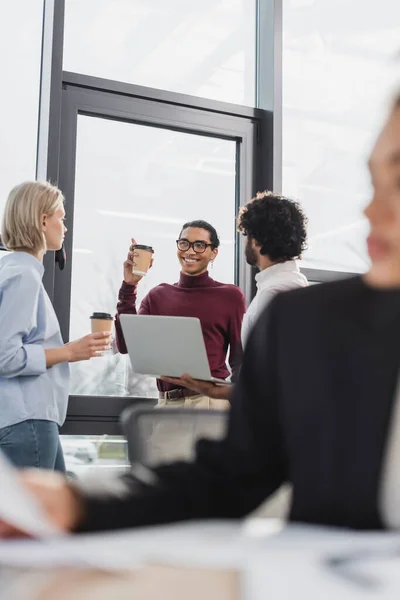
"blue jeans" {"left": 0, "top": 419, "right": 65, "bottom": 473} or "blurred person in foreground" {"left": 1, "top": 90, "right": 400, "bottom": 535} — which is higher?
"blurred person in foreground" {"left": 1, "top": 90, "right": 400, "bottom": 535}

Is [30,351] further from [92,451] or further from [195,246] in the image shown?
[195,246]

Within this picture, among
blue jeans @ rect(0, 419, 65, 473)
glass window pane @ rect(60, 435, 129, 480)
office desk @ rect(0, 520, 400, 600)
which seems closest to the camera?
office desk @ rect(0, 520, 400, 600)

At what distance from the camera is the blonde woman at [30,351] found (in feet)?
7.66

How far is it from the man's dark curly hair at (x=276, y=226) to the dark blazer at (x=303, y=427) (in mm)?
2220

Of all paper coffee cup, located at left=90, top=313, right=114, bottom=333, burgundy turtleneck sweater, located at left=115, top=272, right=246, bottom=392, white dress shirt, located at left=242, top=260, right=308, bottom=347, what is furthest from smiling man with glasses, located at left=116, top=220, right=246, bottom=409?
paper coffee cup, located at left=90, top=313, right=114, bottom=333

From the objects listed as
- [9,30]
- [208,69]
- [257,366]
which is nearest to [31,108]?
[9,30]

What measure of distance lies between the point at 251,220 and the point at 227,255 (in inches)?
24.2

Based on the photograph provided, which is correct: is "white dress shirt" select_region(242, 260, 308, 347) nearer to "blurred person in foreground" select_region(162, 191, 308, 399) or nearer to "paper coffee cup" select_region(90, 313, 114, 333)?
"blurred person in foreground" select_region(162, 191, 308, 399)

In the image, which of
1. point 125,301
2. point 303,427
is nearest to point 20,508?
point 303,427

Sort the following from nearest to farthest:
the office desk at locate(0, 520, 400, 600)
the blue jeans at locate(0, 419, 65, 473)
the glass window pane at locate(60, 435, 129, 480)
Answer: the office desk at locate(0, 520, 400, 600) → the blue jeans at locate(0, 419, 65, 473) → the glass window pane at locate(60, 435, 129, 480)

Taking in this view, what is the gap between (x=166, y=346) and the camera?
2.68 metres

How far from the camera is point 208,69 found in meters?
3.69

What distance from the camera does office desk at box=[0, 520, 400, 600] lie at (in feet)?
1.11

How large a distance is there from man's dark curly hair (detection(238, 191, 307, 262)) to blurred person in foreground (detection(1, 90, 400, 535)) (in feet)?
7.30
